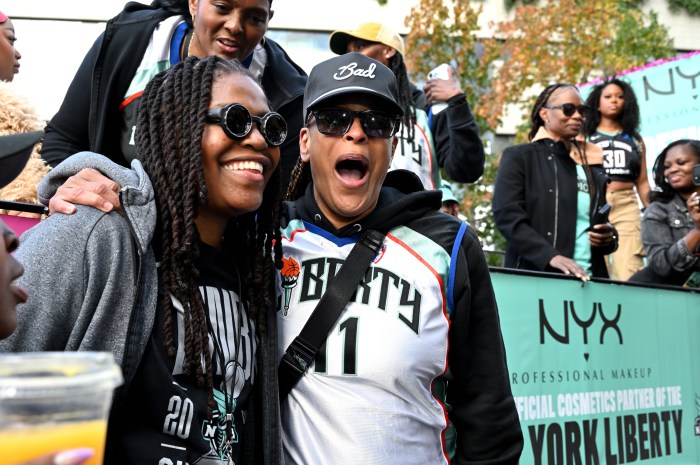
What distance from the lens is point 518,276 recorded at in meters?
5.39

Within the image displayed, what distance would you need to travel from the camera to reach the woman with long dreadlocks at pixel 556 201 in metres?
6.18

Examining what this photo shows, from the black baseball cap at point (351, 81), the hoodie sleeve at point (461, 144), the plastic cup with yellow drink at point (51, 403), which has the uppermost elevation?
the hoodie sleeve at point (461, 144)

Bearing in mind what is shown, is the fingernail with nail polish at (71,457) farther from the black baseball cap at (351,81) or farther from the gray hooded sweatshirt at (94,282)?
the black baseball cap at (351,81)

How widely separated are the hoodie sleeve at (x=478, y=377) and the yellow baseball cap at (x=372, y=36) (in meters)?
2.39

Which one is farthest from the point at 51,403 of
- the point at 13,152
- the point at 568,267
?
the point at 568,267

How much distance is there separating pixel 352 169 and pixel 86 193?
108 centimetres

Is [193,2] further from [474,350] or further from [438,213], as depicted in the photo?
[474,350]

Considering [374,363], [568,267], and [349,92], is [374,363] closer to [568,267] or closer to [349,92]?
[349,92]

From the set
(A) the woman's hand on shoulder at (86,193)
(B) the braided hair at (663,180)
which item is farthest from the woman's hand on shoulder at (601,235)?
(A) the woman's hand on shoulder at (86,193)

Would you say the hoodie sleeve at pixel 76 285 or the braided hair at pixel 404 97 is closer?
the hoodie sleeve at pixel 76 285

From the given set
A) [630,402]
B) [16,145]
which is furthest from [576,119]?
[16,145]

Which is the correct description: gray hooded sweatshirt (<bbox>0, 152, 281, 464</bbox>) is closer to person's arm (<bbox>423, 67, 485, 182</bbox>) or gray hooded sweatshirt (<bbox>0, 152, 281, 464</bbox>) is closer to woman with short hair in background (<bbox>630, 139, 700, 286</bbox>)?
person's arm (<bbox>423, 67, 485, 182</bbox>)

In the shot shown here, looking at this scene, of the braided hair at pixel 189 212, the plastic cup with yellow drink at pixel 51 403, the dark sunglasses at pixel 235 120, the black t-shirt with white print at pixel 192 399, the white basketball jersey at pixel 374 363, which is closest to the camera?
the plastic cup with yellow drink at pixel 51 403

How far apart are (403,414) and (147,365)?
34.4 inches
